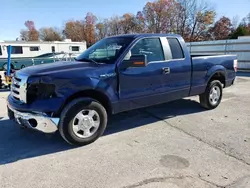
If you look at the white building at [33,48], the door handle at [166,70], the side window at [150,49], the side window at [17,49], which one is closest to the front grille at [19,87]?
the side window at [150,49]

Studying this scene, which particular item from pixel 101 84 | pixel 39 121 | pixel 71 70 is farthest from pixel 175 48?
pixel 39 121

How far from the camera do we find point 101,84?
12.3ft

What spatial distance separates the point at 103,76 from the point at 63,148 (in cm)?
138

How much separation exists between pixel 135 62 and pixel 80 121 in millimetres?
1365

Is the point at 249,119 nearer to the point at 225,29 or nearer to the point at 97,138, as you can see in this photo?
the point at 97,138

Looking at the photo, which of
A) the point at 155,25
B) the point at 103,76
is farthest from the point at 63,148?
the point at 155,25

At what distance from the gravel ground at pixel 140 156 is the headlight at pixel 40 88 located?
0.93 m

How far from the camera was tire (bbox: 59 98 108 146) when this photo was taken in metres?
3.51

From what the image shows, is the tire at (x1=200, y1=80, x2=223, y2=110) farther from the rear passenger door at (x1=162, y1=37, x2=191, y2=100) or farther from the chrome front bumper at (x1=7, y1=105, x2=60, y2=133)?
the chrome front bumper at (x1=7, y1=105, x2=60, y2=133)

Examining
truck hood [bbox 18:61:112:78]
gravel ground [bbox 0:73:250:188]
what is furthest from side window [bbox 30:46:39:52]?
truck hood [bbox 18:61:112:78]

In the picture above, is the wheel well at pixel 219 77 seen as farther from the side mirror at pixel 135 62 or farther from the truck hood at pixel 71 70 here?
the truck hood at pixel 71 70

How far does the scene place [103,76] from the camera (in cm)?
377

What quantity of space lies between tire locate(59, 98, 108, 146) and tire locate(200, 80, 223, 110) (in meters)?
2.98

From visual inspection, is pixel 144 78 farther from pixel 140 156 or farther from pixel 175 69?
pixel 140 156
